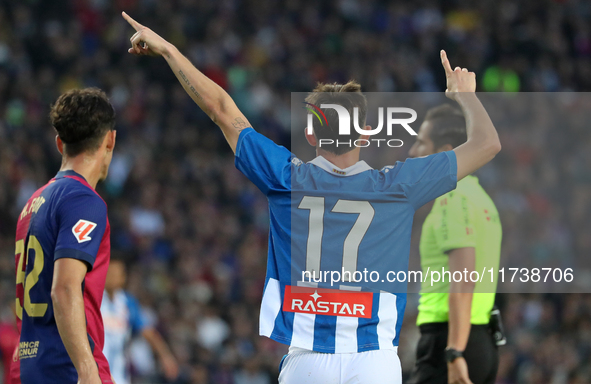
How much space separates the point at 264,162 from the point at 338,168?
39cm

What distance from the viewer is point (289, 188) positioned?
3391 millimetres

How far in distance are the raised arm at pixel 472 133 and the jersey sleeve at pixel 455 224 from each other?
44.2 inches

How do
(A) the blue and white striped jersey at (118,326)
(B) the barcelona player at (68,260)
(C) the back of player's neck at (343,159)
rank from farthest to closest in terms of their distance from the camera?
(A) the blue and white striped jersey at (118,326) → (C) the back of player's neck at (343,159) → (B) the barcelona player at (68,260)

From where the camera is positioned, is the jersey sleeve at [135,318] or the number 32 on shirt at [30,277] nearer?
the number 32 on shirt at [30,277]

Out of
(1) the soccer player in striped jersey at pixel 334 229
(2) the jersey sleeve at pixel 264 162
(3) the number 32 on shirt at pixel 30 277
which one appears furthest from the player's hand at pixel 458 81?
(3) the number 32 on shirt at pixel 30 277

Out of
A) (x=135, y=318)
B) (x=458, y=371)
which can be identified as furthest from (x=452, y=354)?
(x=135, y=318)

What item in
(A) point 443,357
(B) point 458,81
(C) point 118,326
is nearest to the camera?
(B) point 458,81

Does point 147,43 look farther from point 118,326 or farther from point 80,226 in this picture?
point 118,326

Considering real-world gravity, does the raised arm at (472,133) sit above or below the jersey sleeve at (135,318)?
above

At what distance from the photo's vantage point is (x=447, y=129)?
491 centimetres

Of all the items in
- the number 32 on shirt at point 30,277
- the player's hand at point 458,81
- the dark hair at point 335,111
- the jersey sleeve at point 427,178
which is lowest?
the number 32 on shirt at point 30,277

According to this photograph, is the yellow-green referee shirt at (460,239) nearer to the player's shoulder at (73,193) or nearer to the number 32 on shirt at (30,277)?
the player's shoulder at (73,193)

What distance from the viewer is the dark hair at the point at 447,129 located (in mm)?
4914

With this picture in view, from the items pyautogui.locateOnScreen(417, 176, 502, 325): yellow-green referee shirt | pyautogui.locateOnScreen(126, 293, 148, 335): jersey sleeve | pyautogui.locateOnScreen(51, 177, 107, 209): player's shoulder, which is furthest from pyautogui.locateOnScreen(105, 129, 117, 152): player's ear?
pyautogui.locateOnScreen(126, 293, 148, 335): jersey sleeve
